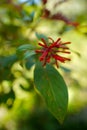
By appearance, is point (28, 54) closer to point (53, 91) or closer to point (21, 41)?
point (53, 91)

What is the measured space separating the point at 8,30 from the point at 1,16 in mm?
101

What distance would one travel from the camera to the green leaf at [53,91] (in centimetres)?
81

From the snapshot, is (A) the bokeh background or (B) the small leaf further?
(A) the bokeh background

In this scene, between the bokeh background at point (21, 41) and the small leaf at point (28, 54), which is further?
the bokeh background at point (21, 41)

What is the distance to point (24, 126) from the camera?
9.53ft

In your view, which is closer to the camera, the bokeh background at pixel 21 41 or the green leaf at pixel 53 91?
the green leaf at pixel 53 91

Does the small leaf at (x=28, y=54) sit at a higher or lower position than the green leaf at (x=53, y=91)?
higher

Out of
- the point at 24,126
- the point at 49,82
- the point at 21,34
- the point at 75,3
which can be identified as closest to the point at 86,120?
the point at 24,126

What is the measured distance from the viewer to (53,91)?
2.72ft

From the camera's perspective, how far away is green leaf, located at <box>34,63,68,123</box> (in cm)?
81

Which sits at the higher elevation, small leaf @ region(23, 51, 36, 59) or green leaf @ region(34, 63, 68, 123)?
small leaf @ region(23, 51, 36, 59)

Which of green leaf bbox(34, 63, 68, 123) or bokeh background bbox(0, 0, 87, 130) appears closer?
green leaf bbox(34, 63, 68, 123)

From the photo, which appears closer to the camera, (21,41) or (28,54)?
(28,54)

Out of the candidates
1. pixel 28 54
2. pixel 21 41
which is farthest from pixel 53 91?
pixel 21 41
